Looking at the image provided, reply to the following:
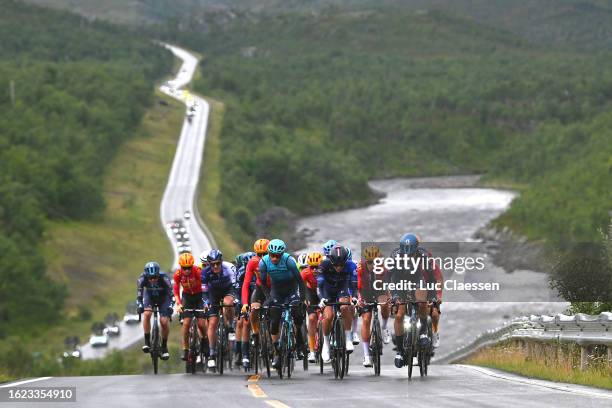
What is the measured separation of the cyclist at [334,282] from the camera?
2044cm

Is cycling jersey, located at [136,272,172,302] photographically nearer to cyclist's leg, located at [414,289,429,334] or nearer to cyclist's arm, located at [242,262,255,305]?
cyclist's arm, located at [242,262,255,305]

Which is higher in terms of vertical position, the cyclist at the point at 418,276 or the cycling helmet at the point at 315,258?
the cycling helmet at the point at 315,258

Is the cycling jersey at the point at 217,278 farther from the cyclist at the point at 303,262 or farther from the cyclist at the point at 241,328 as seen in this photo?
the cyclist at the point at 303,262

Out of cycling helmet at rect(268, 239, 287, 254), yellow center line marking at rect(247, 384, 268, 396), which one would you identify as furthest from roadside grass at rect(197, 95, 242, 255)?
yellow center line marking at rect(247, 384, 268, 396)

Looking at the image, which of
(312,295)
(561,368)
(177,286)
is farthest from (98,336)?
(561,368)

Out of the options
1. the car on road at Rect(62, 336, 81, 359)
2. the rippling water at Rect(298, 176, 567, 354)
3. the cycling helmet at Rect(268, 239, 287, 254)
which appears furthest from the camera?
the car on road at Rect(62, 336, 81, 359)

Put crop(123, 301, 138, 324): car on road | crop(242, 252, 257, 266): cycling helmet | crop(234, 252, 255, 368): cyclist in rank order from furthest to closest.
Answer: crop(123, 301, 138, 324): car on road < crop(242, 252, 257, 266): cycling helmet < crop(234, 252, 255, 368): cyclist

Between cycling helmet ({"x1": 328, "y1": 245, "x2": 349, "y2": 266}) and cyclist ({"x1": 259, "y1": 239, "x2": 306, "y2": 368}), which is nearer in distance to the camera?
cycling helmet ({"x1": 328, "y1": 245, "x2": 349, "y2": 266})

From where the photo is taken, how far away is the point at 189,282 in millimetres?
23203

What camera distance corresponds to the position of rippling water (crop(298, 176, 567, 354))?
67875 mm

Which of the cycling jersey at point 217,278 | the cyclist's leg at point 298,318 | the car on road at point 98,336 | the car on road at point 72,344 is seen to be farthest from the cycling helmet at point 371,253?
the car on road at point 72,344

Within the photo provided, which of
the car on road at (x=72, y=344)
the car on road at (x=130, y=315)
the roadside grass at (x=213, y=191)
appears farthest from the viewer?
the roadside grass at (x=213, y=191)

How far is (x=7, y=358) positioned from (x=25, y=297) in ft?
82.6

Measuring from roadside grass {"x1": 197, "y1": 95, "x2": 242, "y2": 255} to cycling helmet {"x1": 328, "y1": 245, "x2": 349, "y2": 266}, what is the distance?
80.6 meters
